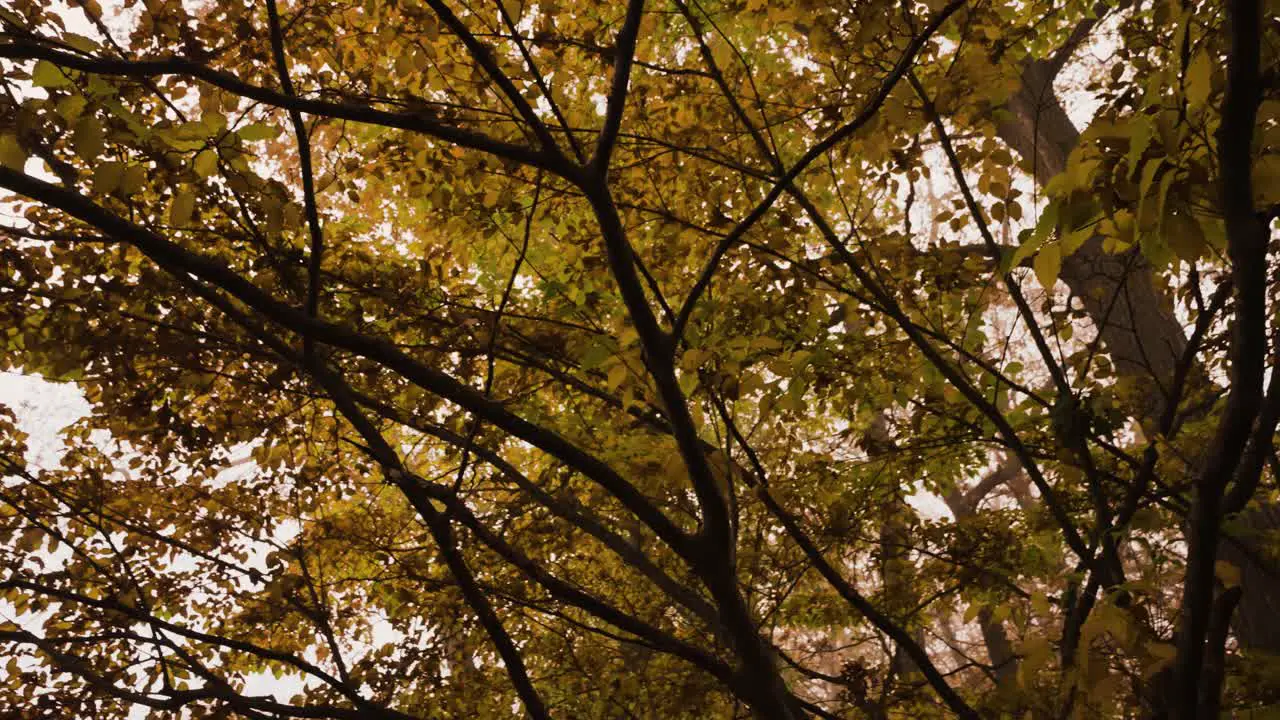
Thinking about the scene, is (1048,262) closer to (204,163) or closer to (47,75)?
(204,163)

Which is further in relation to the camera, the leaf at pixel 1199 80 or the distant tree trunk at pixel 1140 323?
the distant tree trunk at pixel 1140 323

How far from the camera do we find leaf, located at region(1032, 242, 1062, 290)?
1.22 m

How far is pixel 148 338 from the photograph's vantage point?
3.32 meters

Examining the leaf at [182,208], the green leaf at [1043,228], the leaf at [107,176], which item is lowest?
the green leaf at [1043,228]

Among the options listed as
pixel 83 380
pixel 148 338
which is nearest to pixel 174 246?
pixel 148 338

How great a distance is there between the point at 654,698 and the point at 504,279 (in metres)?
3.23

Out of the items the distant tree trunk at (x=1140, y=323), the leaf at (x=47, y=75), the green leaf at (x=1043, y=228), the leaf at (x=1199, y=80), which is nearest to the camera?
the leaf at (x=1199, y=80)

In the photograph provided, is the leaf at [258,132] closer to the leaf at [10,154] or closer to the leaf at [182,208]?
the leaf at [182,208]

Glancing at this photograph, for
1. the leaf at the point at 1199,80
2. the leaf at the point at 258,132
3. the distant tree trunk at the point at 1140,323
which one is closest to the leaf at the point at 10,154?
the leaf at the point at 258,132

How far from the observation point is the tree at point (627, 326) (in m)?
1.41

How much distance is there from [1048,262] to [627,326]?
3.68ft

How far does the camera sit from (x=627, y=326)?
2113mm

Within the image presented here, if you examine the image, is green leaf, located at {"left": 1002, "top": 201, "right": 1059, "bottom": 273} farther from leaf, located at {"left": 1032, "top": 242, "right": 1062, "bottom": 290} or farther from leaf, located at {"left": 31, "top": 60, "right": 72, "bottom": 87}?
leaf, located at {"left": 31, "top": 60, "right": 72, "bottom": 87}

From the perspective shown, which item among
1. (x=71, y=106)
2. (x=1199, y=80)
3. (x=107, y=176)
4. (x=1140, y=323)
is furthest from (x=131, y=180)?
(x=1140, y=323)
